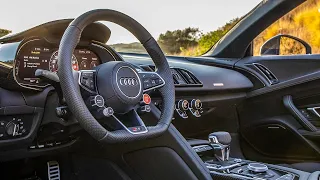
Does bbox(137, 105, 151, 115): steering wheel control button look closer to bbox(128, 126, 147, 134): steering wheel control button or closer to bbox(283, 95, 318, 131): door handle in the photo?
bbox(128, 126, 147, 134): steering wheel control button

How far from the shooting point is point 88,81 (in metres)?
1.58

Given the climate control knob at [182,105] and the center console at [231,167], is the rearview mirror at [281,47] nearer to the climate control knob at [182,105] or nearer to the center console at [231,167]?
the climate control knob at [182,105]

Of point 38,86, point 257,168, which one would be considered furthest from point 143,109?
point 257,168

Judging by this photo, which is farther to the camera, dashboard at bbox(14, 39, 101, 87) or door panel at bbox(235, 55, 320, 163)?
door panel at bbox(235, 55, 320, 163)

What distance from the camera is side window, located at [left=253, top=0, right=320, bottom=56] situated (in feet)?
11.2

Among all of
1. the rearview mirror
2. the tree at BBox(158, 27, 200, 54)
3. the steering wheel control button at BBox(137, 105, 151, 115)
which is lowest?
the steering wheel control button at BBox(137, 105, 151, 115)

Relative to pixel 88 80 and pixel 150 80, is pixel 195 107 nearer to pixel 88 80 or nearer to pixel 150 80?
pixel 150 80

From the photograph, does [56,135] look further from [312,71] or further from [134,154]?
[312,71]

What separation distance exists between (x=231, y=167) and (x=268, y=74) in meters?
1.30

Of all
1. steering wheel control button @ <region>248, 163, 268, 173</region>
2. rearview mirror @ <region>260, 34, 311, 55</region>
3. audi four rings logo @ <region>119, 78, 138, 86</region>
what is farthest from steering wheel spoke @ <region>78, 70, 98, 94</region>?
rearview mirror @ <region>260, 34, 311, 55</region>

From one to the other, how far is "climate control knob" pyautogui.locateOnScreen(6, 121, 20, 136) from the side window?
224cm

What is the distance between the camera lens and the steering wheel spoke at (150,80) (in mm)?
1762

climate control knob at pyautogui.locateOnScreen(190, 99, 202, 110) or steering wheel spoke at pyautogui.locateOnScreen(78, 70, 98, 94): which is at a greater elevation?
steering wheel spoke at pyautogui.locateOnScreen(78, 70, 98, 94)

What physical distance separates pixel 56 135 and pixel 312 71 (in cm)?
208
